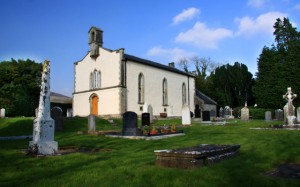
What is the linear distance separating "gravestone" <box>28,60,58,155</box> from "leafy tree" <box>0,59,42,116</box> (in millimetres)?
30221

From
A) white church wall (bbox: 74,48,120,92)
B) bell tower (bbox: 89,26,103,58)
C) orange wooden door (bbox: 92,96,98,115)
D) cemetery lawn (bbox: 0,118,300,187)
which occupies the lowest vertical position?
cemetery lawn (bbox: 0,118,300,187)

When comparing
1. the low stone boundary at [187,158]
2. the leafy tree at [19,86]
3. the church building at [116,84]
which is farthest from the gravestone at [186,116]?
the leafy tree at [19,86]

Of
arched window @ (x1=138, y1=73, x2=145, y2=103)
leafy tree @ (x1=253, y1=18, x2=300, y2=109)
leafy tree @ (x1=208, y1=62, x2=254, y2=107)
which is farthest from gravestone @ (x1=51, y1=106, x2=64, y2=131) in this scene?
leafy tree @ (x1=208, y1=62, x2=254, y2=107)

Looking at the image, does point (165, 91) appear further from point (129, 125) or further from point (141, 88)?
point (129, 125)

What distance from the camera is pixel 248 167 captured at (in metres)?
7.05

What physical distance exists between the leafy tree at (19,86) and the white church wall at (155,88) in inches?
554

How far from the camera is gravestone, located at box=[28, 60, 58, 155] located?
9922mm

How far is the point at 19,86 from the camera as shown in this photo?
4225cm

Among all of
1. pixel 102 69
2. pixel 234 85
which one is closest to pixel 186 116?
pixel 102 69

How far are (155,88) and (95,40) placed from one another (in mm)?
10311

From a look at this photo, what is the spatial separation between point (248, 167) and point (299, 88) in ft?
131

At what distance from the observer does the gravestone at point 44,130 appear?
9.92 m

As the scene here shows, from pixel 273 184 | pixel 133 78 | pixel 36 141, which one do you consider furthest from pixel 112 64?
pixel 273 184

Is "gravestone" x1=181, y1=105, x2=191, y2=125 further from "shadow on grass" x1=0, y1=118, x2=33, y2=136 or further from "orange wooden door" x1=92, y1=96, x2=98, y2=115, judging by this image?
"orange wooden door" x1=92, y1=96, x2=98, y2=115
